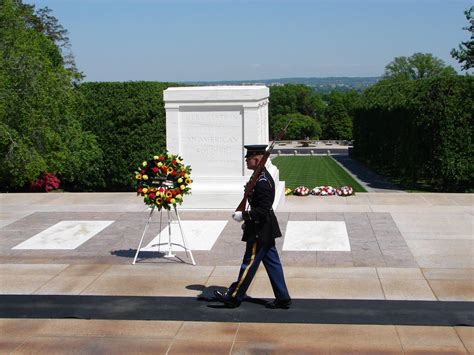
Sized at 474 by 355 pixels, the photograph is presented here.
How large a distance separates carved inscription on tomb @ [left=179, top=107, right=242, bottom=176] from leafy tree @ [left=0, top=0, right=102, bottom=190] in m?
6.88

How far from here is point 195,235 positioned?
10281 mm

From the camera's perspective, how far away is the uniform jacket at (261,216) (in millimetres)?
6648

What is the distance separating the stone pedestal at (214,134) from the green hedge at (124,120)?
30.9 ft

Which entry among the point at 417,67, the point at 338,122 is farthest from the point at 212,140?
the point at 417,67

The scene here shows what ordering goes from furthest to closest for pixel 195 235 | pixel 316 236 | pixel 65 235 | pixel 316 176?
1. pixel 316 176
2. pixel 65 235
3. pixel 195 235
4. pixel 316 236

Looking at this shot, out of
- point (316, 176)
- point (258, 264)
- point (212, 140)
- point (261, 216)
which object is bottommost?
point (316, 176)

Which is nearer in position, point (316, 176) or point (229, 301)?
point (229, 301)

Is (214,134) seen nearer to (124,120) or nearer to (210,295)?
(210,295)

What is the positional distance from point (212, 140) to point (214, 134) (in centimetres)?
12

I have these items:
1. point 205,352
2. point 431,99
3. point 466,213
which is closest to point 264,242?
point 205,352

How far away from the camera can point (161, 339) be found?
19.8 feet

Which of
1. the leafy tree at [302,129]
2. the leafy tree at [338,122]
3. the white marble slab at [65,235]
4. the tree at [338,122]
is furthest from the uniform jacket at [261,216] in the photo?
the leafy tree at [302,129]

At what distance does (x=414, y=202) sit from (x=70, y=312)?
7970 millimetres

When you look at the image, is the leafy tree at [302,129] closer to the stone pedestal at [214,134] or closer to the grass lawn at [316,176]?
the grass lawn at [316,176]
